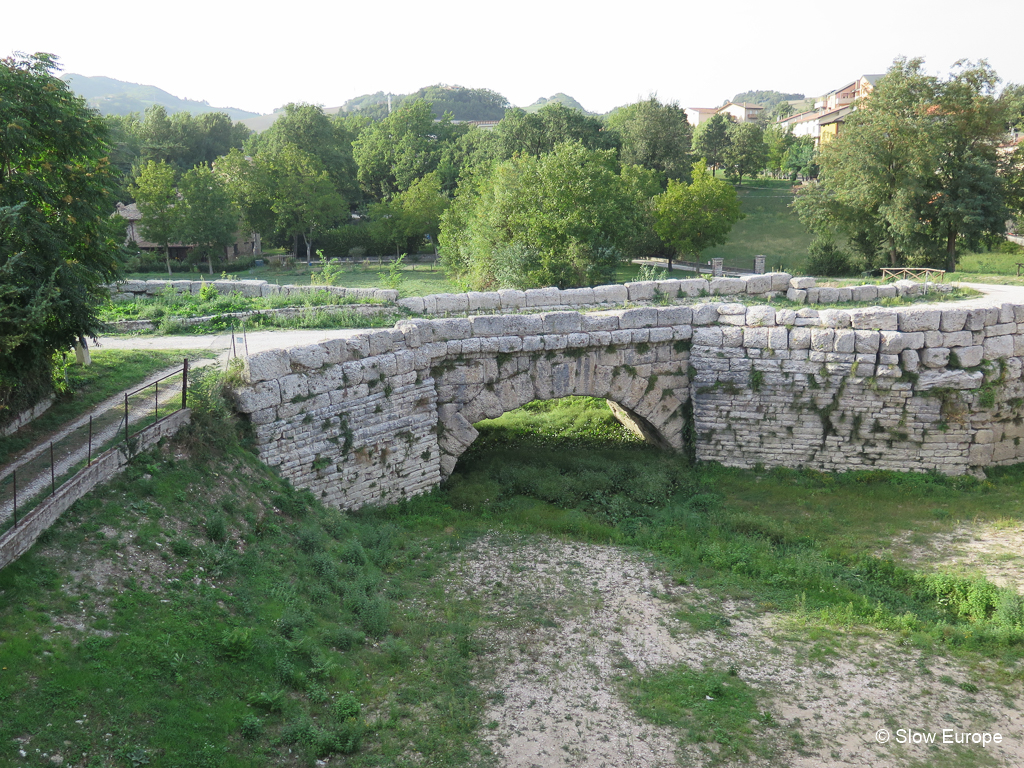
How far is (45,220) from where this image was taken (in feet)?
29.2

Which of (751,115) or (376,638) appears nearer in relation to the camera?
(376,638)

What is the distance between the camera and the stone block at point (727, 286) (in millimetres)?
18984

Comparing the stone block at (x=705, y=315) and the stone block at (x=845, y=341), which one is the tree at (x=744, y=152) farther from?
the stone block at (x=845, y=341)

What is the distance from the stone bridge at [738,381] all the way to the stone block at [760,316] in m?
0.02

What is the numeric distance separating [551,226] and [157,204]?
2198 centimetres

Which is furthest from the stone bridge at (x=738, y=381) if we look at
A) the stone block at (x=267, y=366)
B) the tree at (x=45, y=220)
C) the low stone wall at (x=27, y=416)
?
the low stone wall at (x=27, y=416)

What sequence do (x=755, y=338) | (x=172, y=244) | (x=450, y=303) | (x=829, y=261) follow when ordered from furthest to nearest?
(x=172, y=244) < (x=829, y=261) < (x=450, y=303) < (x=755, y=338)

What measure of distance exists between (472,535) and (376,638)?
3.52 meters

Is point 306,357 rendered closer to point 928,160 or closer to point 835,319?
point 835,319

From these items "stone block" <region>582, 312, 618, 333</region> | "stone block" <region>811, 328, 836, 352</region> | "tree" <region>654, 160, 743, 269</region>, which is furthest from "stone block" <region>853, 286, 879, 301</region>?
"tree" <region>654, 160, 743, 269</region>

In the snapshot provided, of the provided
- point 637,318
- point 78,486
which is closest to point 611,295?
point 637,318

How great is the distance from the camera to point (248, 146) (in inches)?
2525

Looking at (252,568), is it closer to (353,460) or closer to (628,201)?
(353,460)

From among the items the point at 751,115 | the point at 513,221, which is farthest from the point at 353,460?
the point at 751,115
